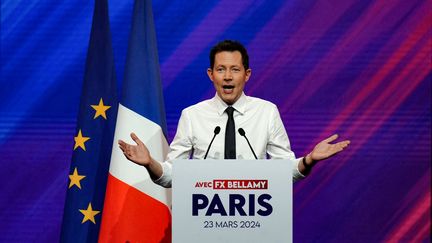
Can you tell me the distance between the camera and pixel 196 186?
280cm

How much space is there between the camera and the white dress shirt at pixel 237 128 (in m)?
3.26

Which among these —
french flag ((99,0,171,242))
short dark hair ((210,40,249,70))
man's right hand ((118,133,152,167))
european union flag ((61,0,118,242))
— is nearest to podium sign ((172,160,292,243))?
man's right hand ((118,133,152,167))

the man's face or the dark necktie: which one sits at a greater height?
the man's face

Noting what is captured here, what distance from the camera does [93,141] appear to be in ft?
13.8

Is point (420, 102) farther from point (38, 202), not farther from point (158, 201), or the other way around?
point (38, 202)

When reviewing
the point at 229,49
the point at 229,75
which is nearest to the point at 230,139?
the point at 229,75

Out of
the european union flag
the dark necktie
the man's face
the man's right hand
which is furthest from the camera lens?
the european union flag

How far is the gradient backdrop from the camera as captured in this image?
465 cm

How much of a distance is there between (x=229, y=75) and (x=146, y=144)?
966mm

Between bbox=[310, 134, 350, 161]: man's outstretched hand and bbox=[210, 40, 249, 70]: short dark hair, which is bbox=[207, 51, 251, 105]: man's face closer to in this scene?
bbox=[210, 40, 249, 70]: short dark hair

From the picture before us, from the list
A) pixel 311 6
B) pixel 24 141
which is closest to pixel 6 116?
pixel 24 141

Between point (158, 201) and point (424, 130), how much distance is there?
177cm

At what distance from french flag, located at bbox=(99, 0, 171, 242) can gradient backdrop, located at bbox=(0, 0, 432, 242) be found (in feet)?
1.57

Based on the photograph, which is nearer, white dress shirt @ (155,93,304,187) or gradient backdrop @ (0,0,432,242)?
white dress shirt @ (155,93,304,187)
